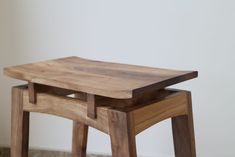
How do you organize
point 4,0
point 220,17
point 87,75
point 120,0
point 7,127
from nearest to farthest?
1. point 87,75
2. point 220,17
3. point 120,0
4. point 4,0
5. point 7,127

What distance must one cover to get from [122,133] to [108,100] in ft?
0.35

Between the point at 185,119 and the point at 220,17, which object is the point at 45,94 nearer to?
the point at 185,119

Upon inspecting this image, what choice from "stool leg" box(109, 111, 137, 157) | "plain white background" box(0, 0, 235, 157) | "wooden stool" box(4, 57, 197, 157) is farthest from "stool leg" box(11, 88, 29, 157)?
"plain white background" box(0, 0, 235, 157)

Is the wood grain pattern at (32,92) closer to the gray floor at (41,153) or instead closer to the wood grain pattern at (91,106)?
the wood grain pattern at (91,106)

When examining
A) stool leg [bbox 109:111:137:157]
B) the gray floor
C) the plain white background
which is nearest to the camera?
stool leg [bbox 109:111:137:157]

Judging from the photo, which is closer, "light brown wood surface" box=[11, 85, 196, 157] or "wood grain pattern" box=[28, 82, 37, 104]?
"light brown wood surface" box=[11, 85, 196, 157]

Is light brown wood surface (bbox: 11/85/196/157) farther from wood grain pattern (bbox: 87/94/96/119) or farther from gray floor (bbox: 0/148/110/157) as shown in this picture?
gray floor (bbox: 0/148/110/157)

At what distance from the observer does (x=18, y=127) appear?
36.5 inches

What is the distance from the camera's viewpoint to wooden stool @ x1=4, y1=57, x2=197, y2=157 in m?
0.71

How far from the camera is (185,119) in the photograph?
87cm

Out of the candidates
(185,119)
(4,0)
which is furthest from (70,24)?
(185,119)

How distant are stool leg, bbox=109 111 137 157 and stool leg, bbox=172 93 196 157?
203mm

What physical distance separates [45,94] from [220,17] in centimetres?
63

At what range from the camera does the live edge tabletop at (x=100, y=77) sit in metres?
0.71
